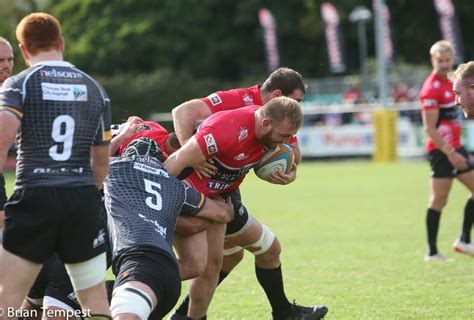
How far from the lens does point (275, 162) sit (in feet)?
19.9

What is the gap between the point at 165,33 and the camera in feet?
149

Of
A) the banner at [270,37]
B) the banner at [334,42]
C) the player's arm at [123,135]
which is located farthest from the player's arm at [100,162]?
the banner at [270,37]

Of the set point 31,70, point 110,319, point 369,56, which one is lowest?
point 369,56

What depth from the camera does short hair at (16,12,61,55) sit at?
15.4 ft

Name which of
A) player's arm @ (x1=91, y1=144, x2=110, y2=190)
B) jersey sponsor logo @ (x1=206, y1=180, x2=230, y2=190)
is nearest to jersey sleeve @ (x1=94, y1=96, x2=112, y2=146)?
player's arm @ (x1=91, y1=144, x2=110, y2=190)

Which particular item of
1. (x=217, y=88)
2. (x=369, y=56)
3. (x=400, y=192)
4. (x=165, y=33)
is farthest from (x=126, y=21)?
(x=400, y=192)

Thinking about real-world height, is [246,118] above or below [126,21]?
above

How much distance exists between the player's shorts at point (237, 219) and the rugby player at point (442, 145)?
3419 mm

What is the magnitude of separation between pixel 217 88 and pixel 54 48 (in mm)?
35166

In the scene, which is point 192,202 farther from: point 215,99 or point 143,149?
point 215,99

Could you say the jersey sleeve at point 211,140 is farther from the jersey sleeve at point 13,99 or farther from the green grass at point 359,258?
the green grass at point 359,258

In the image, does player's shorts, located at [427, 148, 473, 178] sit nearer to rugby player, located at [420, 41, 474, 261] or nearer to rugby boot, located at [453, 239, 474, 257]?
rugby player, located at [420, 41, 474, 261]

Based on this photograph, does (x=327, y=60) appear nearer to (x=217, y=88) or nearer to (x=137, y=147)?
(x=217, y=88)

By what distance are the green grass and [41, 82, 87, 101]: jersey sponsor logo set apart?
101 inches
